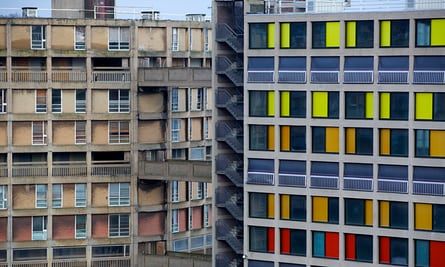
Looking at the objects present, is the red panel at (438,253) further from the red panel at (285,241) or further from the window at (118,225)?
the window at (118,225)

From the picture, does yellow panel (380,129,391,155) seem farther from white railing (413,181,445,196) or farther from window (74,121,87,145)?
window (74,121,87,145)

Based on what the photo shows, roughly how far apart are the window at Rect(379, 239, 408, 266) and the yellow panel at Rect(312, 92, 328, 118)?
8556 mm

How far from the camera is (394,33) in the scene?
4262 inches

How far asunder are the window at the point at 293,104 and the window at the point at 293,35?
9.79ft

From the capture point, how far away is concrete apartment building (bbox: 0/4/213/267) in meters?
125

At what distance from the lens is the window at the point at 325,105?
110m

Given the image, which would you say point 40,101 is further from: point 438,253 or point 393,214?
point 438,253

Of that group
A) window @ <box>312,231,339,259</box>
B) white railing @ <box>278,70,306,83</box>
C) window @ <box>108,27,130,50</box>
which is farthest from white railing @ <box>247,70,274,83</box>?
window @ <box>108,27,130,50</box>

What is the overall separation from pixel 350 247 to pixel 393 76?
Answer: 10945 millimetres

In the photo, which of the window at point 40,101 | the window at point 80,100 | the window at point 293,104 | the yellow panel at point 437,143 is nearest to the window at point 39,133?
the window at point 40,101

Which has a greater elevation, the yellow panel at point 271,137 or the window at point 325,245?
the yellow panel at point 271,137

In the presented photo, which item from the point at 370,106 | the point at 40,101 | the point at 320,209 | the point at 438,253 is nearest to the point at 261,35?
the point at 370,106

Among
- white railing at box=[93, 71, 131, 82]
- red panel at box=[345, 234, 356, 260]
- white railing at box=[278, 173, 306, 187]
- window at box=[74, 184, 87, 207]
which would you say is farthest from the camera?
white railing at box=[93, 71, 131, 82]

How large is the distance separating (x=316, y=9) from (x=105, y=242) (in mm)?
25155
